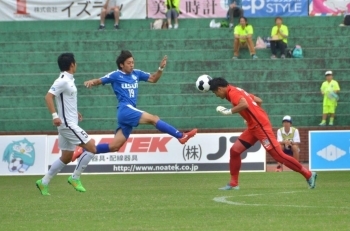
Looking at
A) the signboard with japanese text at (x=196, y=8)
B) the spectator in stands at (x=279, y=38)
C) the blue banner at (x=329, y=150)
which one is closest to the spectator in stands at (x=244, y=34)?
the spectator in stands at (x=279, y=38)


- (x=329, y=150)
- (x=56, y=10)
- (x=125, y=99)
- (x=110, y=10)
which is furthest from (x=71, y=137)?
(x=56, y=10)

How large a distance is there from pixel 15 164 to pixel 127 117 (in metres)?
9.83

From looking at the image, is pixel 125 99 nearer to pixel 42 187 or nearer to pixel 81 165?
pixel 81 165

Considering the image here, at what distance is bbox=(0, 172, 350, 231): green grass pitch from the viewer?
11.6 m

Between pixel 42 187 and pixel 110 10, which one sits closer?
pixel 42 187

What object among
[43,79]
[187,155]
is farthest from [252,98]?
[43,79]

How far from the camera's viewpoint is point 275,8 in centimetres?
3669

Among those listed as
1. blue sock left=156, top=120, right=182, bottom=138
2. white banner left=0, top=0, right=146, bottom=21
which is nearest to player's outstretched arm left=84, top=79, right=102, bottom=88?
blue sock left=156, top=120, right=182, bottom=138

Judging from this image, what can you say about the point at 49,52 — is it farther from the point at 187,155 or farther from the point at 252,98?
the point at 252,98

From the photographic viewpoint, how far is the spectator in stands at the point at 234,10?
3603cm

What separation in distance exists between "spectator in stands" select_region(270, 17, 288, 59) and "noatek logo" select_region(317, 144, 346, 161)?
7.76m

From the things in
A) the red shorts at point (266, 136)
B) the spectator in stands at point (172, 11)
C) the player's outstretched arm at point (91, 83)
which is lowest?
the red shorts at point (266, 136)

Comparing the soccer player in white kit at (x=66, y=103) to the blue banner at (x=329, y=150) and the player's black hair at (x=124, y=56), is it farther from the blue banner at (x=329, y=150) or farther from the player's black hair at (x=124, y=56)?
the blue banner at (x=329, y=150)

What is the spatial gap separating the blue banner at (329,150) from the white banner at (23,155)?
7.22 meters
